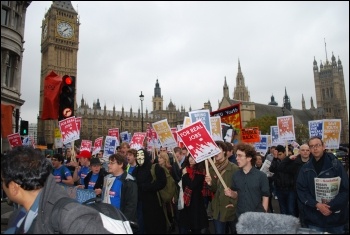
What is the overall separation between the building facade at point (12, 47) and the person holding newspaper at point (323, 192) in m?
17.6

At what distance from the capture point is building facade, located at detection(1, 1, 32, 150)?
58.7 feet

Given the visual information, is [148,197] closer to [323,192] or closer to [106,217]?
[323,192]

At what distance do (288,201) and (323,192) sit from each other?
3.40 m

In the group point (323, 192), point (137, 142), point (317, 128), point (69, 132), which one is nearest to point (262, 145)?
point (317, 128)

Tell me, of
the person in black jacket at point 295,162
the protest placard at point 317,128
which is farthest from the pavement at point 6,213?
the protest placard at point 317,128

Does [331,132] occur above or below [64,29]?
below

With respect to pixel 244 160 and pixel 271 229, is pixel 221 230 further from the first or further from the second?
pixel 271 229

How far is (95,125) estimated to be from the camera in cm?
9594

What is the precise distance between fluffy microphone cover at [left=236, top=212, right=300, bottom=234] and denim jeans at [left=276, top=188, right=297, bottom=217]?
6074 millimetres

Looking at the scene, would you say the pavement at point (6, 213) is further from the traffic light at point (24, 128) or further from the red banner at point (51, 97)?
the traffic light at point (24, 128)

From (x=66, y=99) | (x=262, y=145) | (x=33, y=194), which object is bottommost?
(x=33, y=194)

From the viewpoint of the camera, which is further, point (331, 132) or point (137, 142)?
point (137, 142)

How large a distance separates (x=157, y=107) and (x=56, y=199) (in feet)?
429

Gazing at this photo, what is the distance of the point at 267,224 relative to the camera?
1.73 meters
